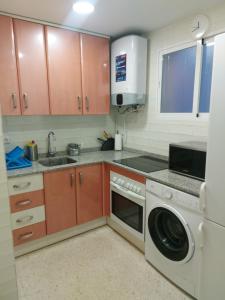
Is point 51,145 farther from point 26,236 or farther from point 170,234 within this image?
point 170,234

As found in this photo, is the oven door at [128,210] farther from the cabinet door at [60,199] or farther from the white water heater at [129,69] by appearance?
the white water heater at [129,69]

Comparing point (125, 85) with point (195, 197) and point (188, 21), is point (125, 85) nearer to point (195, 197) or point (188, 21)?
point (188, 21)

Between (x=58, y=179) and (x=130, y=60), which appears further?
(x=130, y=60)


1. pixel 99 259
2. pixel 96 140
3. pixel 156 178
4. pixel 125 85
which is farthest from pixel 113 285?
pixel 125 85

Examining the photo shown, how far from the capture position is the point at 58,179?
7.23 feet

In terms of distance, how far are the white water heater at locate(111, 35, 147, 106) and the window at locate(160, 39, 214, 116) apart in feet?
0.80

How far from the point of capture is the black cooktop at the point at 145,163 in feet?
6.87

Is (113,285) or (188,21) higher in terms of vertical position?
(188,21)

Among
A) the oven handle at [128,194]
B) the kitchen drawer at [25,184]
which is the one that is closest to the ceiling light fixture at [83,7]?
the kitchen drawer at [25,184]

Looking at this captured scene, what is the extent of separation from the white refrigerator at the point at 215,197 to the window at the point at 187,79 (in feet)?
2.86

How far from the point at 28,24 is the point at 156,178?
6.31ft

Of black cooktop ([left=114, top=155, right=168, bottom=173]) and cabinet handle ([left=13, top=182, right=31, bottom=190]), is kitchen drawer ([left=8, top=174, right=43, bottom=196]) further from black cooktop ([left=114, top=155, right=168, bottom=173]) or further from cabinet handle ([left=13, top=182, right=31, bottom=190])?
black cooktop ([left=114, top=155, right=168, bottom=173])

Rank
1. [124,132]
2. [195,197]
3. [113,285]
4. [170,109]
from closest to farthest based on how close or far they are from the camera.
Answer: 1. [195,197]
2. [113,285]
3. [170,109]
4. [124,132]

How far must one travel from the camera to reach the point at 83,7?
1.78 metres
